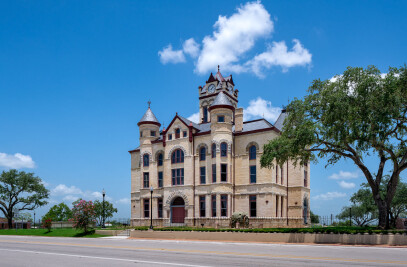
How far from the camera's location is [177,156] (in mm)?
45625

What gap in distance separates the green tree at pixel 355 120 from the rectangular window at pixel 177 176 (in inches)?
694

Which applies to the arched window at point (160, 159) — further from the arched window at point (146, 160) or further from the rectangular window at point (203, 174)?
the rectangular window at point (203, 174)

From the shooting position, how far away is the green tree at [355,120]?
24.5 m

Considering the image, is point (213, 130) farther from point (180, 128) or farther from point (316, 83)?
point (316, 83)

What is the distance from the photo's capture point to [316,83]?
28.8 meters

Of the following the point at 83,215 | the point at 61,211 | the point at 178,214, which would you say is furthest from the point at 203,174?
the point at 61,211

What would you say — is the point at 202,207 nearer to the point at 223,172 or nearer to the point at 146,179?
the point at 223,172

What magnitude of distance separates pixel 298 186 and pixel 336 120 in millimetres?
18529

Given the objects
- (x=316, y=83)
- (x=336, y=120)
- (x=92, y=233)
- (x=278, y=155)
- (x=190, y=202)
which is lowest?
(x=92, y=233)

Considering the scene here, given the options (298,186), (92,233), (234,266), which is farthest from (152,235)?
(234,266)

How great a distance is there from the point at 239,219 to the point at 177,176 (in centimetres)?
1085

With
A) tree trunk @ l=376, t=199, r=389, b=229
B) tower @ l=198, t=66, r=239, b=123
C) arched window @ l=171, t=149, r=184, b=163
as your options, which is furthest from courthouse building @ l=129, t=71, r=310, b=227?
tree trunk @ l=376, t=199, r=389, b=229

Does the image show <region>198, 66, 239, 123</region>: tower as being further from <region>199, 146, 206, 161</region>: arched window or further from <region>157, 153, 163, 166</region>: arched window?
<region>199, 146, 206, 161</region>: arched window

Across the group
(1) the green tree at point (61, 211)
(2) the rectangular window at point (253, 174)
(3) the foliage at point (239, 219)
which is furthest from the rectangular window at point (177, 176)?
(1) the green tree at point (61, 211)
